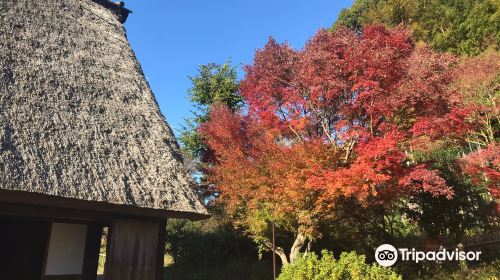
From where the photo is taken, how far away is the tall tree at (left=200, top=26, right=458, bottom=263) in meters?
7.72

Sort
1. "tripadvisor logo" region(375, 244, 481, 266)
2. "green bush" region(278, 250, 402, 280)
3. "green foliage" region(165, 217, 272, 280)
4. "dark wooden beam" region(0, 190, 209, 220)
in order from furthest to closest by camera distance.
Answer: "green foliage" region(165, 217, 272, 280) < "tripadvisor logo" region(375, 244, 481, 266) < "green bush" region(278, 250, 402, 280) < "dark wooden beam" region(0, 190, 209, 220)

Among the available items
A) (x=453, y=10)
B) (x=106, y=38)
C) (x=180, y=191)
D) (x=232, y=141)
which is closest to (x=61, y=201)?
(x=180, y=191)

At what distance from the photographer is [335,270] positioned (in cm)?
625

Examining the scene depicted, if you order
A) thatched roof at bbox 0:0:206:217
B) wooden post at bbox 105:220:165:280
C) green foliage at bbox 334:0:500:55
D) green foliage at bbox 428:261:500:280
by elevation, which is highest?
green foliage at bbox 334:0:500:55

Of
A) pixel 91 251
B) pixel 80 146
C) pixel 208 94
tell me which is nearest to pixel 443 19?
pixel 208 94

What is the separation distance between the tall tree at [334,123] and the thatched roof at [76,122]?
327 cm

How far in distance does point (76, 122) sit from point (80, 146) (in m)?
0.56

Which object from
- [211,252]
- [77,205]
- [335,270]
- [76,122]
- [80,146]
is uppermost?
[76,122]

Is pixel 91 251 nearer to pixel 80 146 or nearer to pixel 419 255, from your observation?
pixel 80 146

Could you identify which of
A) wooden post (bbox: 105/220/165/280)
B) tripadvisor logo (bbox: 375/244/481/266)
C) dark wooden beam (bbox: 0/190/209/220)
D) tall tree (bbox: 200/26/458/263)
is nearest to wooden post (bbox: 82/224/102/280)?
wooden post (bbox: 105/220/165/280)

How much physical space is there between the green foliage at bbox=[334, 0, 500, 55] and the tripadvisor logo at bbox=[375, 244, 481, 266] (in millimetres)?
16924

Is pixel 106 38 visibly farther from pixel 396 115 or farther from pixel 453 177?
pixel 453 177

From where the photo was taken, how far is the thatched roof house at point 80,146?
4.55 meters

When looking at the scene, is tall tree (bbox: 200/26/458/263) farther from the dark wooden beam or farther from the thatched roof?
the dark wooden beam
